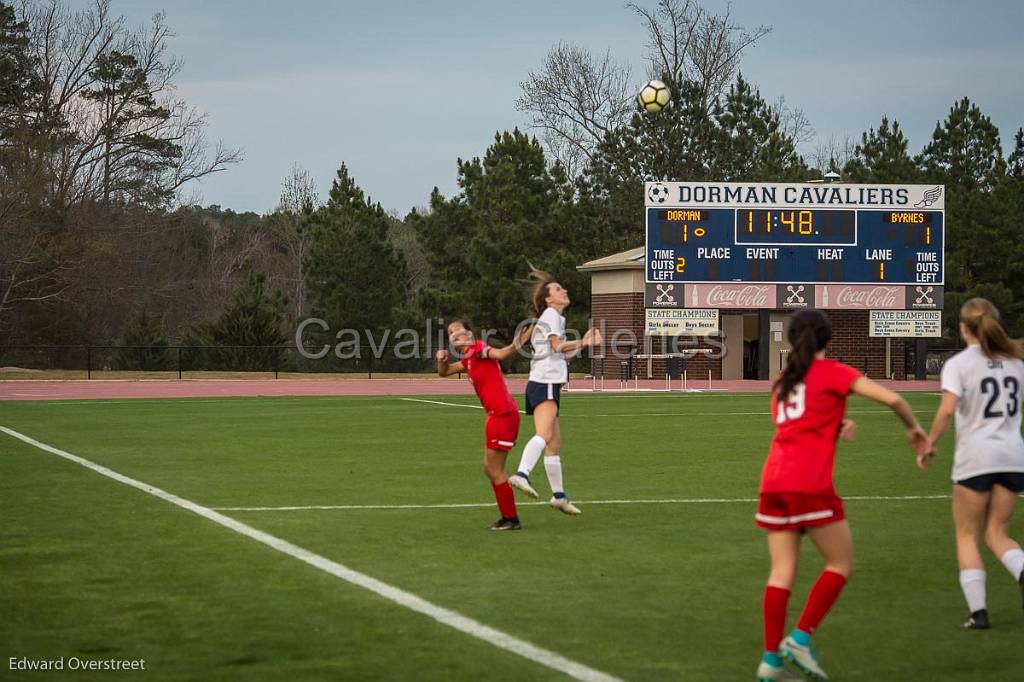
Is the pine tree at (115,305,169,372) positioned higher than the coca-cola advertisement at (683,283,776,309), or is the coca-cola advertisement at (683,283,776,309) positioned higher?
the coca-cola advertisement at (683,283,776,309)

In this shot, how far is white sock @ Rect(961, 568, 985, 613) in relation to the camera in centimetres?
767

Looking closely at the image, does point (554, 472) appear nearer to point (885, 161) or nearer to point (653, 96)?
point (653, 96)

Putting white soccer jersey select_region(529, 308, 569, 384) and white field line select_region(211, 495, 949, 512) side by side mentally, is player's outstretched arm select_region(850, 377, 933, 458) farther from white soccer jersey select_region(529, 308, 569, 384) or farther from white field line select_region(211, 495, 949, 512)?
white field line select_region(211, 495, 949, 512)

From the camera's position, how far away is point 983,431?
7680 mm

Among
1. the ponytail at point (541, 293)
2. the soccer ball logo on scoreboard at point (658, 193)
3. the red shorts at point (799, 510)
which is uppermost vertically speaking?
the soccer ball logo on scoreboard at point (658, 193)

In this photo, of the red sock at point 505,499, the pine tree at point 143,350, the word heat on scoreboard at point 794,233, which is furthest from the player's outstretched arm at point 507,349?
the pine tree at point 143,350

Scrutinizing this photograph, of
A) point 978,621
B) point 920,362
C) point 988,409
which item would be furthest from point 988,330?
point 920,362

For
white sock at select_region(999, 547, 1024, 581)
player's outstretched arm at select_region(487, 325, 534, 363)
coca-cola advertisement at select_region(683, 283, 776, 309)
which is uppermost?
coca-cola advertisement at select_region(683, 283, 776, 309)

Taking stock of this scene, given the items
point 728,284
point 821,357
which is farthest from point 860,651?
point 728,284

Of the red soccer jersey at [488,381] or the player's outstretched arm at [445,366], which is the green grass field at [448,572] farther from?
the player's outstretched arm at [445,366]

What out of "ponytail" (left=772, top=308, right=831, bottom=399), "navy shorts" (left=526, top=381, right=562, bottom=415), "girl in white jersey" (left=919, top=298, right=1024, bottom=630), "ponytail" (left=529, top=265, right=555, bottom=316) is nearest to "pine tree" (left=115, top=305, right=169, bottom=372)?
"navy shorts" (left=526, top=381, right=562, bottom=415)

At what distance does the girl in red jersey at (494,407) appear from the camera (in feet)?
37.7

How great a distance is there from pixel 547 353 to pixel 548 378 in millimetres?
231

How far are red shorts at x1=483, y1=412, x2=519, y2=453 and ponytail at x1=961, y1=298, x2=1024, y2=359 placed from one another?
181 inches
